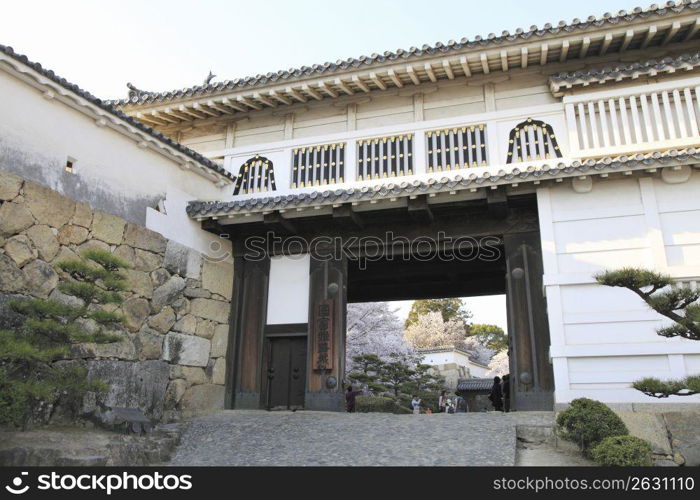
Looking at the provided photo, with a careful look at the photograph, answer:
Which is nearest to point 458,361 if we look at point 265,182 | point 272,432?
point 265,182

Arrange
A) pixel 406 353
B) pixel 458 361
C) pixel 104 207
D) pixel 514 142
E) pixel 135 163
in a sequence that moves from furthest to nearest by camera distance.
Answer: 1. pixel 458 361
2. pixel 406 353
3. pixel 514 142
4. pixel 135 163
5. pixel 104 207

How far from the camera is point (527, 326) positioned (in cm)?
944

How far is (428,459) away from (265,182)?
7.11m

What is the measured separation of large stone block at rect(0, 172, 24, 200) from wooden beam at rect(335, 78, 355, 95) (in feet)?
19.5

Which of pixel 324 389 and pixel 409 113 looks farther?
pixel 409 113

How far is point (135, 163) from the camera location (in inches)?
383

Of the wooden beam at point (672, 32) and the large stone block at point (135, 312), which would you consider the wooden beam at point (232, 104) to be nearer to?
the large stone block at point (135, 312)

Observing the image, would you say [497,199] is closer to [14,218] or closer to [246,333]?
[246,333]

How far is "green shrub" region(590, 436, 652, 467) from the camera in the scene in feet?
18.7

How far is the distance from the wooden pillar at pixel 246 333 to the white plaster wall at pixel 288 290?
0.14 meters

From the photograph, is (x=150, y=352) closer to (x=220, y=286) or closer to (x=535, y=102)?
(x=220, y=286)

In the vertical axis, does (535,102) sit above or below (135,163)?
above

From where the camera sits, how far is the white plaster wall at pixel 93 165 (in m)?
7.71

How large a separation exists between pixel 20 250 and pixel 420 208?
608cm
